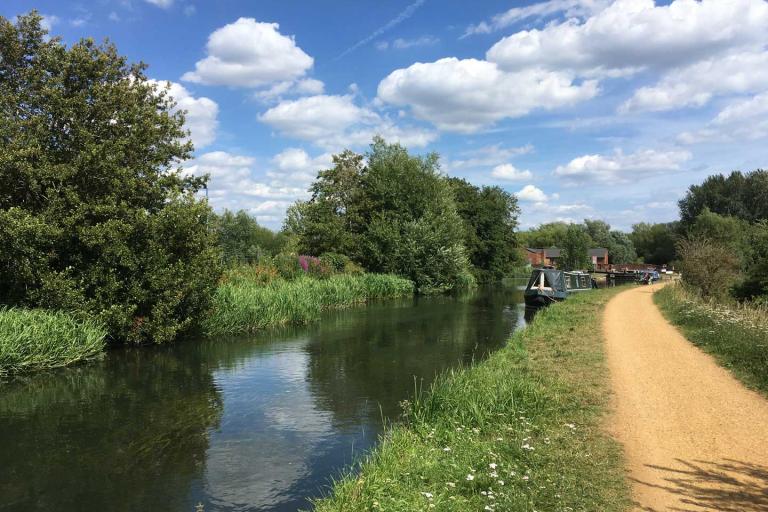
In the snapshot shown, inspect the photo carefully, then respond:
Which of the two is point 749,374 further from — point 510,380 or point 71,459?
point 71,459

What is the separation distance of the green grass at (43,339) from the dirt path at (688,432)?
12435 millimetres

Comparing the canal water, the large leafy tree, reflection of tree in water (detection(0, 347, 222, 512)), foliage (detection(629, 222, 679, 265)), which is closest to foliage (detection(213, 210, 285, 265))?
the large leafy tree

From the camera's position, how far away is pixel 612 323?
17609mm

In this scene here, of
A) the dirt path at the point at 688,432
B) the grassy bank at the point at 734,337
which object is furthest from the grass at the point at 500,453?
the grassy bank at the point at 734,337

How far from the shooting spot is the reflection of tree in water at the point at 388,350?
10.8 meters

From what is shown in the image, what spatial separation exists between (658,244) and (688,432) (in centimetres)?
9629

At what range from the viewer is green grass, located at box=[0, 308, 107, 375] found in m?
11.9

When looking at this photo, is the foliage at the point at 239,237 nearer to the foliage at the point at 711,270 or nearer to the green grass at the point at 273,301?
the green grass at the point at 273,301

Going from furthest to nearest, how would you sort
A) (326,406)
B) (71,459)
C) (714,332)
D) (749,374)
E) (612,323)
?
(612,323)
(714,332)
(326,406)
(749,374)
(71,459)

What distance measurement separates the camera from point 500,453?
5.72 metres

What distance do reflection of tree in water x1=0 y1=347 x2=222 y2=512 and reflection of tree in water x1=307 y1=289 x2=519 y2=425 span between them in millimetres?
2668

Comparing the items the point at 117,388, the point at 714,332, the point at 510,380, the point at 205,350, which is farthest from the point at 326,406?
the point at 714,332

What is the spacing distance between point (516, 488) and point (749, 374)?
6603 mm

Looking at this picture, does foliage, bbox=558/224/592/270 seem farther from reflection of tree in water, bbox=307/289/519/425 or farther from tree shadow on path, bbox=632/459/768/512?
tree shadow on path, bbox=632/459/768/512
